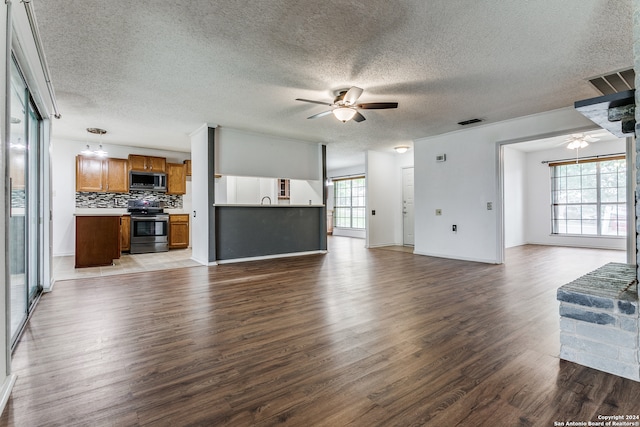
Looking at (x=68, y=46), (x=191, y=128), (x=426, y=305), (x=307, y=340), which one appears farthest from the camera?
(x=191, y=128)

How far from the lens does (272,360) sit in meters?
2.03

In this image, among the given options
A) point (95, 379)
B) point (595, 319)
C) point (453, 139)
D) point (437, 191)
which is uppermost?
point (453, 139)

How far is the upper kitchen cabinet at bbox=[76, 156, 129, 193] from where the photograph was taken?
6742 mm

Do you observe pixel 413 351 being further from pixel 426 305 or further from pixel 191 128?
pixel 191 128

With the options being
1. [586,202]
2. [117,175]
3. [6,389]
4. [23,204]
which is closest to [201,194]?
[117,175]

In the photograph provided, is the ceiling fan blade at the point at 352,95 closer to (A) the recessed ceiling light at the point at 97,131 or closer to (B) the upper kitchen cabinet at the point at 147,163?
(A) the recessed ceiling light at the point at 97,131

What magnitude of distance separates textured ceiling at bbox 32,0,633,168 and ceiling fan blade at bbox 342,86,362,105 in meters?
0.16

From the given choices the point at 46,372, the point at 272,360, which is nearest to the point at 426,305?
the point at 272,360

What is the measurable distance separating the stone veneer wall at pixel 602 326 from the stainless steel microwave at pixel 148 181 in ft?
25.7

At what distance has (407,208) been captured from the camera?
28.0 feet

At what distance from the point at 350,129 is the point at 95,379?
5.16 metres

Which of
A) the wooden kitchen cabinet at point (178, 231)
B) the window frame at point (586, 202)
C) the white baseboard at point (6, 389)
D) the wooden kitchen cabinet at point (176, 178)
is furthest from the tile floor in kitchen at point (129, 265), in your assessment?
the window frame at point (586, 202)

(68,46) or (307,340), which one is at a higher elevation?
(68,46)

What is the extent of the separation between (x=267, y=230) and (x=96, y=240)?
295cm
